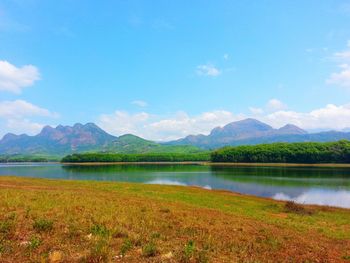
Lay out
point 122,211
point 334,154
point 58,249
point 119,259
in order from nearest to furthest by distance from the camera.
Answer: point 119,259
point 58,249
point 122,211
point 334,154

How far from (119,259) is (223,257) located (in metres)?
4.17

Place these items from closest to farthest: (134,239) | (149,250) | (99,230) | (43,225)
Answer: (149,250)
(134,239)
(43,225)
(99,230)

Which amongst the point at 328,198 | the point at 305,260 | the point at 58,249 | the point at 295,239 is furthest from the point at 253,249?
the point at 328,198

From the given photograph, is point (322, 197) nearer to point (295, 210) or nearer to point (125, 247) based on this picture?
point (295, 210)

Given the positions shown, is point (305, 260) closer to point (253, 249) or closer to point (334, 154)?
point (253, 249)

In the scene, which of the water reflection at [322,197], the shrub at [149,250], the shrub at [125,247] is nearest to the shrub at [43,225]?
the shrub at [125,247]

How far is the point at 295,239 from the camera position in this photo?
1673cm

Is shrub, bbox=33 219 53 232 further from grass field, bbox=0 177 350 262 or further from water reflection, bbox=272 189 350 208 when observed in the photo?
water reflection, bbox=272 189 350 208

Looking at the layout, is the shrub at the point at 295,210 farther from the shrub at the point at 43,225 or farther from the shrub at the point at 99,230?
the shrub at the point at 43,225

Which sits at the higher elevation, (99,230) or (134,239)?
(99,230)

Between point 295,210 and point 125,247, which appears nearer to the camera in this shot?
point 125,247

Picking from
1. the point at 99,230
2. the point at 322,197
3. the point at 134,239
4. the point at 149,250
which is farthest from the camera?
the point at 322,197

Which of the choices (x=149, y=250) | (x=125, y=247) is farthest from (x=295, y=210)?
(x=125, y=247)

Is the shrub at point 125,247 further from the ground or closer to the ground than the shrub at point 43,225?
closer to the ground
